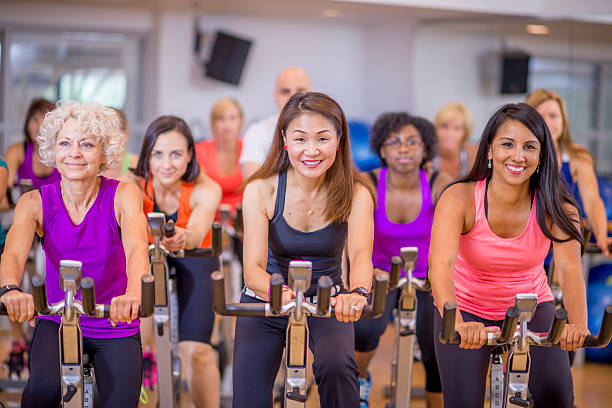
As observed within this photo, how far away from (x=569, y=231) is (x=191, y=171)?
67.1 inches

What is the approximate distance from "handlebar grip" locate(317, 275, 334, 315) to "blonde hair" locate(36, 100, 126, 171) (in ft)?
3.44

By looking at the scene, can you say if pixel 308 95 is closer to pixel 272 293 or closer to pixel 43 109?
pixel 272 293

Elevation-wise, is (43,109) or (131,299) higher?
(43,109)

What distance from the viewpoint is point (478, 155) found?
2.67m

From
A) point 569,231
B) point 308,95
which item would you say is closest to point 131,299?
point 308,95

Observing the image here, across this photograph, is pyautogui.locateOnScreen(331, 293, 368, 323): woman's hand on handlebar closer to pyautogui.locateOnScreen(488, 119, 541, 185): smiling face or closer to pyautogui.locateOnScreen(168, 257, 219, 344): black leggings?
pyautogui.locateOnScreen(488, 119, 541, 185): smiling face

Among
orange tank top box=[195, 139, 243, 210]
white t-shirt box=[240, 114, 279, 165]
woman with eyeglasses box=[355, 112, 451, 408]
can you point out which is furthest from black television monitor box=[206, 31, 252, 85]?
woman with eyeglasses box=[355, 112, 451, 408]

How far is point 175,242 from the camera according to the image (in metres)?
2.85

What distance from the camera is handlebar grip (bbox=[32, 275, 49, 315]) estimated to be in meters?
1.99

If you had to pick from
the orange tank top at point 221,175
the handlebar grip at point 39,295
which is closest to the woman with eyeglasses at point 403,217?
the orange tank top at point 221,175

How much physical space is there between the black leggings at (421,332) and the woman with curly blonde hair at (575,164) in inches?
40.5

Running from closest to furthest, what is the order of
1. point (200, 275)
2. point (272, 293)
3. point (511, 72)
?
point (272, 293)
point (200, 275)
point (511, 72)

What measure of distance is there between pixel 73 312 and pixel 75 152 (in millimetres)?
634

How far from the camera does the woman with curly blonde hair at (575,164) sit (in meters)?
3.72
